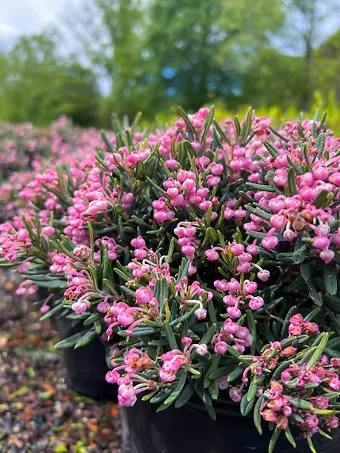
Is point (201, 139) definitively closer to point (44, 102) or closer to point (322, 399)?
point (322, 399)

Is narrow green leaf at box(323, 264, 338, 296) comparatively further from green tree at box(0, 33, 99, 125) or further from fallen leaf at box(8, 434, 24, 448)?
green tree at box(0, 33, 99, 125)

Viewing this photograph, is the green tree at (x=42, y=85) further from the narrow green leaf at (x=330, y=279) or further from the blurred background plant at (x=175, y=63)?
the narrow green leaf at (x=330, y=279)

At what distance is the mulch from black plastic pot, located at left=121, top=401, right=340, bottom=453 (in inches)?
38.3

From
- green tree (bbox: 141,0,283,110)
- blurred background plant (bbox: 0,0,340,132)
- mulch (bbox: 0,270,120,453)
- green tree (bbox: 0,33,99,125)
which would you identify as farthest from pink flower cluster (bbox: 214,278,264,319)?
green tree (bbox: 0,33,99,125)

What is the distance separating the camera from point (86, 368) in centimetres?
244

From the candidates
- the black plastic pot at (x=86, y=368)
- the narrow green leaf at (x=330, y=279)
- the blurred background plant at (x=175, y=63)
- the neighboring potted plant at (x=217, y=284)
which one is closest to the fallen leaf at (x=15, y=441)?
the black plastic pot at (x=86, y=368)

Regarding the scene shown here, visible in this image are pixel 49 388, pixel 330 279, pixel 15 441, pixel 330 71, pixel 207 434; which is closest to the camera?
pixel 330 279

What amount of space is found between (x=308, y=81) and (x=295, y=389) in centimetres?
1981

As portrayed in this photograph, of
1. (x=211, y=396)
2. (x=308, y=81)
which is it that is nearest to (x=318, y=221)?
(x=211, y=396)

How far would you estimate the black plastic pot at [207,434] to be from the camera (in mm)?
1246

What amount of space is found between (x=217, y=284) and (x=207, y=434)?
19.6 inches

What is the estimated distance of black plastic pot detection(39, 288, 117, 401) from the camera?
2.34 m

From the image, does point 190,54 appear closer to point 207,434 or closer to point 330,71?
point 330,71

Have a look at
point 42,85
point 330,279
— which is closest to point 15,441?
point 330,279
